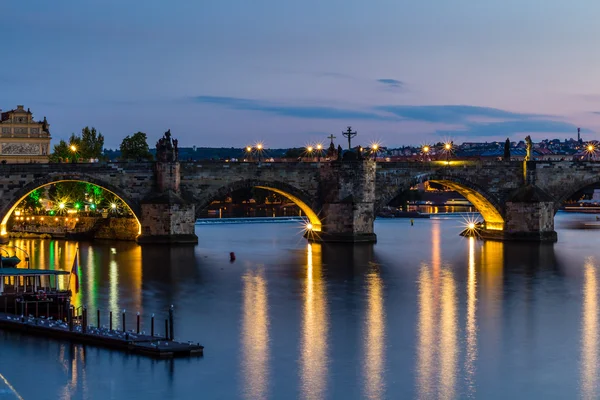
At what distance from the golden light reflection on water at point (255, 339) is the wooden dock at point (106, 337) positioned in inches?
65.6

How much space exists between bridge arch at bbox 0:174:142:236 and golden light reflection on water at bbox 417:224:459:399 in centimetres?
1772

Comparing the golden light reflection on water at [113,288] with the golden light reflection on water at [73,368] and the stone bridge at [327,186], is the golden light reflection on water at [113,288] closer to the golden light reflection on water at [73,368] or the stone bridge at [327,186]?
the golden light reflection on water at [73,368]

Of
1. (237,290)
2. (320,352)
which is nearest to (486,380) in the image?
(320,352)

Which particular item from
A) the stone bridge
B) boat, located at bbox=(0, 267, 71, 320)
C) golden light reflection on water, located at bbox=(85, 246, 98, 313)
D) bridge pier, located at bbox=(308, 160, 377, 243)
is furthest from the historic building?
boat, located at bbox=(0, 267, 71, 320)

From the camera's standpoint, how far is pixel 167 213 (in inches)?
2382

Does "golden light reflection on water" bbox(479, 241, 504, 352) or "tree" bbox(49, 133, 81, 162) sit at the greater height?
"tree" bbox(49, 133, 81, 162)

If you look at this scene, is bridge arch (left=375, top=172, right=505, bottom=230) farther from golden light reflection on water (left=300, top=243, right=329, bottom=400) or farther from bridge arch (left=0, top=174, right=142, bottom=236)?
golden light reflection on water (left=300, top=243, right=329, bottom=400)

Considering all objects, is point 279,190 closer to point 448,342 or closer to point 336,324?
point 336,324

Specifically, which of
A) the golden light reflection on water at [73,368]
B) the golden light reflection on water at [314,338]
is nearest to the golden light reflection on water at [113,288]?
the golden light reflection on water at [73,368]

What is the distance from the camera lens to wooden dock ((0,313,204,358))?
3064cm

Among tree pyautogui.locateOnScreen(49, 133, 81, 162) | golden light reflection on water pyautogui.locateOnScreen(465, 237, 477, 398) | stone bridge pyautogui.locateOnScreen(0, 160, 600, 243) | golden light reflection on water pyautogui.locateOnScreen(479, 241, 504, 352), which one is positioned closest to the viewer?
golden light reflection on water pyautogui.locateOnScreen(465, 237, 477, 398)

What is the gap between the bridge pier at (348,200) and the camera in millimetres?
63594

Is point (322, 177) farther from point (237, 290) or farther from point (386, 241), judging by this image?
point (237, 290)

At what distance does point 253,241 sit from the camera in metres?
70.8
